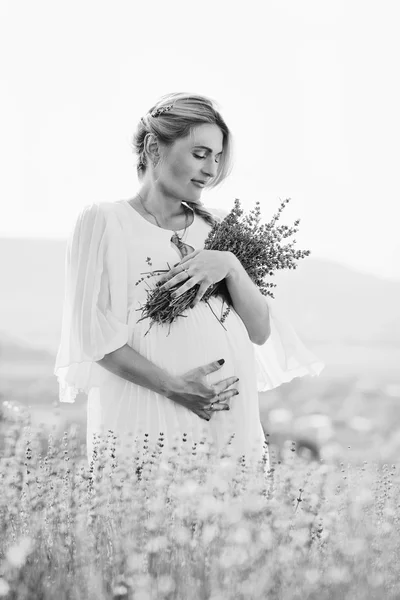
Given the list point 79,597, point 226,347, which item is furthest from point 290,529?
point 226,347

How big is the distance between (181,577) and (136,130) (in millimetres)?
1818

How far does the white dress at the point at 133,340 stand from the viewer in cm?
300

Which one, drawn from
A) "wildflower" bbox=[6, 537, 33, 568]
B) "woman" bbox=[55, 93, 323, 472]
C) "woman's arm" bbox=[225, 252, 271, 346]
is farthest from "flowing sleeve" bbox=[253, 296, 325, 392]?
"wildflower" bbox=[6, 537, 33, 568]

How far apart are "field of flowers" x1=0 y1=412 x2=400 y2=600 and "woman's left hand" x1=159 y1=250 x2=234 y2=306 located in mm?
551

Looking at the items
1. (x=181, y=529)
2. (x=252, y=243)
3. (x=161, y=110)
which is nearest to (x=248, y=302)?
(x=252, y=243)

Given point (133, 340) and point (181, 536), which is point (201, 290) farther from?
point (181, 536)

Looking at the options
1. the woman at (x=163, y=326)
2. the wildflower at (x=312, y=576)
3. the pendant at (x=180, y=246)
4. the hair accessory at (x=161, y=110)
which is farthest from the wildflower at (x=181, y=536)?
the hair accessory at (x=161, y=110)

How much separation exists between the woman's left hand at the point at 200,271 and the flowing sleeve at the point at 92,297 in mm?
188

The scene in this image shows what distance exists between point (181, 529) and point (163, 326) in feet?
3.17

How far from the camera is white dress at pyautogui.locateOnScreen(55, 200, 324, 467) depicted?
3002 millimetres

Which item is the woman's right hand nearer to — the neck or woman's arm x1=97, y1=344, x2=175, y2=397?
woman's arm x1=97, y1=344, x2=175, y2=397

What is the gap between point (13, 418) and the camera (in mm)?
2770

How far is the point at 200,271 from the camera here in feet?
9.71

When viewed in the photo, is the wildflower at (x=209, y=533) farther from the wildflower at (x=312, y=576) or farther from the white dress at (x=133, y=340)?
the white dress at (x=133, y=340)
